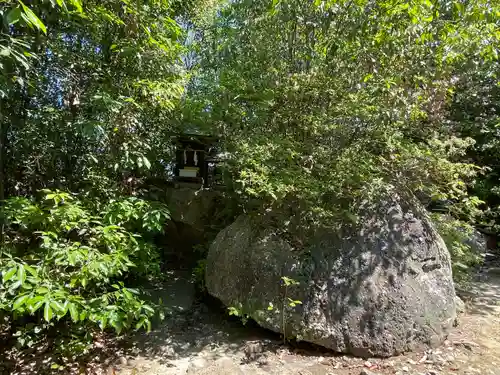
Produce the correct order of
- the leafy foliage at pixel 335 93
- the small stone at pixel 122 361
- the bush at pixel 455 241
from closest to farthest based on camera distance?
the small stone at pixel 122 361 < the leafy foliage at pixel 335 93 < the bush at pixel 455 241

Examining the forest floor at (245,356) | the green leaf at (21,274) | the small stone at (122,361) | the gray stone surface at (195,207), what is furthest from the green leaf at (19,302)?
the gray stone surface at (195,207)

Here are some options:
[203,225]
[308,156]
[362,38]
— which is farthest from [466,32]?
[203,225]

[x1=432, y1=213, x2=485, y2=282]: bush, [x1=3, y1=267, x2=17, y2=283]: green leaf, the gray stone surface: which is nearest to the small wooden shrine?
the gray stone surface

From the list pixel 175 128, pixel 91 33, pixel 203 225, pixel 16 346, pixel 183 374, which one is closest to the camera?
pixel 183 374

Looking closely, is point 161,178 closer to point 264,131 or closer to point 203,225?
point 203,225

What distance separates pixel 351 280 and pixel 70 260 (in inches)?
89.7

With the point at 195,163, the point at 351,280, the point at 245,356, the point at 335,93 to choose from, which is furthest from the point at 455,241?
the point at 195,163

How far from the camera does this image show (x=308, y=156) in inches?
139

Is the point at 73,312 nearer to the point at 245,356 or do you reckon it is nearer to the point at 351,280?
the point at 245,356

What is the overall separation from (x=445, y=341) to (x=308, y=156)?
6.87ft

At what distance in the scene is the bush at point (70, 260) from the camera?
2.21m

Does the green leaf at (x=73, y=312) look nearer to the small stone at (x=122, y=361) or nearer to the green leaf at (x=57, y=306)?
the green leaf at (x=57, y=306)

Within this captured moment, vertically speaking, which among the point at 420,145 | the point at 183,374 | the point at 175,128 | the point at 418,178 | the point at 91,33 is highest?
the point at 91,33

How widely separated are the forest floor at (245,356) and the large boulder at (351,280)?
132 millimetres
